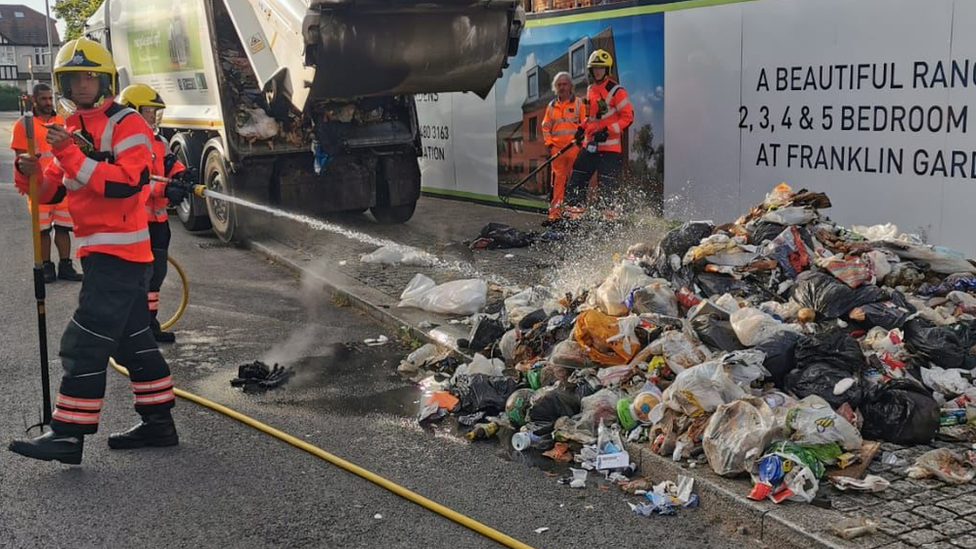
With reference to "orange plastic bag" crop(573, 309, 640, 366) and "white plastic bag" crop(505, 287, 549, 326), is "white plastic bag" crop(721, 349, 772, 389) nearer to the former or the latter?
"orange plastic bag" crop(573, 309, 640, 366)

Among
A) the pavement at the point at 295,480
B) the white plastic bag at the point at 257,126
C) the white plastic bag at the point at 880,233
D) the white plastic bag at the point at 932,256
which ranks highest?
the white plastic bag at the point at 257,126

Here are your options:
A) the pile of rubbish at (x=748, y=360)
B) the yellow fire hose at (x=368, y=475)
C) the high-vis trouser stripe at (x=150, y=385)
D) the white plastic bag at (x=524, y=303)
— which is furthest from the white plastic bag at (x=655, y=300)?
the high-vis trouser stripe at (x=150, y=385)

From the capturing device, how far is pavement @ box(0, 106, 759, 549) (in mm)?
4156

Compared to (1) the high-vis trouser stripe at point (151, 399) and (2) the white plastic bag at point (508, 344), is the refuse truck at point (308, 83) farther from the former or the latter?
(1) the high-vis trouser stripe at point (151, 399)

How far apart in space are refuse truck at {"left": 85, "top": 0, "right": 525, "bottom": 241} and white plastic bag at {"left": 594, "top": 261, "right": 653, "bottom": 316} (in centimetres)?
416

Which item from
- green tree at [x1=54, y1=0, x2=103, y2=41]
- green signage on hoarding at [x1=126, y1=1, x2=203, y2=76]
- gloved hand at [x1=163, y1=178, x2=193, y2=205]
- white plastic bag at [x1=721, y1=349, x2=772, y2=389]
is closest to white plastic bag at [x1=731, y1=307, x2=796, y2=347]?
white plastic bag at [x1=721, y1=349, x2=772, y2=389]

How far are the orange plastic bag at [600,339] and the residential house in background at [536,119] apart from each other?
6269 millimetres

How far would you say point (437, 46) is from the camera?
9852mm

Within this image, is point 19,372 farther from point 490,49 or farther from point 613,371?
point 490,49

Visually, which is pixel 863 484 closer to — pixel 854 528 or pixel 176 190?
pixel 854 528

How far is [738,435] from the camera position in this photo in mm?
4500

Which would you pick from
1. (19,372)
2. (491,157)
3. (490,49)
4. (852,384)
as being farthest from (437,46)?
(852,384)

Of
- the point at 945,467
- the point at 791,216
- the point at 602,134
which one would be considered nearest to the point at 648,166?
the point at 602,134

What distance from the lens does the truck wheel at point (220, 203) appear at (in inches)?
453
